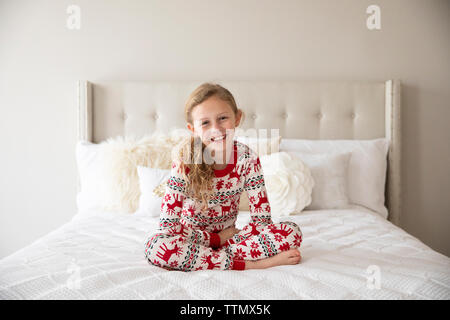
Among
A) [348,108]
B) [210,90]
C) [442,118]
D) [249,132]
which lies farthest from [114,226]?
[442,118]

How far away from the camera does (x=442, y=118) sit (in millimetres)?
2197

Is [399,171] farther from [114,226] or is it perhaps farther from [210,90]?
[114,226]

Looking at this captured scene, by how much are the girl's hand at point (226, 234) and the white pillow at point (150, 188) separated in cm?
54

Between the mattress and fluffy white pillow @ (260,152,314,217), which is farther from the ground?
fluffy white pillow @ (260,152,314,217)

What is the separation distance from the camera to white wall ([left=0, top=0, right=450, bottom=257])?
221 centimetres

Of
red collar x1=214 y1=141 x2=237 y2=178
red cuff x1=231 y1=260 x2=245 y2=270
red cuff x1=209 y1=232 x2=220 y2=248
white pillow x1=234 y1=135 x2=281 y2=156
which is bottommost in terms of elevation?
red cuff x1=231 y1=260 x2=245 y2=270

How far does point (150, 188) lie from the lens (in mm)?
1664

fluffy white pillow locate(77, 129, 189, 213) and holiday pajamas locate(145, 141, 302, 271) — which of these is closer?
holiday pajamas locate(145, 141, 302, 271)

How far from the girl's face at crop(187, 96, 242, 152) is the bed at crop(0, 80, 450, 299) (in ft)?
1.45

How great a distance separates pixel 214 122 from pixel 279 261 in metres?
0.51

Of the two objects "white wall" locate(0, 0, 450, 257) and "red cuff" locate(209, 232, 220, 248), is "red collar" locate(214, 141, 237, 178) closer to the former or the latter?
"red cuff" locate(209, 232, 220, 248)

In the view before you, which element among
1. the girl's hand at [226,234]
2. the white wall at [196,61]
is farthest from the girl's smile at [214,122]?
the white wall at [196,61]

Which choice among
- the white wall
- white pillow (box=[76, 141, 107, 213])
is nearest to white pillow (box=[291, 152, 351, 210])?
the white wall

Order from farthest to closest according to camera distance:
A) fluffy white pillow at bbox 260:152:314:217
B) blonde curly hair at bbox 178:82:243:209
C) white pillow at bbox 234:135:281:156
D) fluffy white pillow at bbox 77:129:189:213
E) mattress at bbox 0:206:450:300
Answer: white pillow at bbox 234:135:281:156 < fluffy white pillow at bbox 77:129:189:213 < fluffy white pillow at bbox 260:152:314:217 < blonde curly hair at bbox 178:82:243:209 < mattress at bbox 0:206:450:300
